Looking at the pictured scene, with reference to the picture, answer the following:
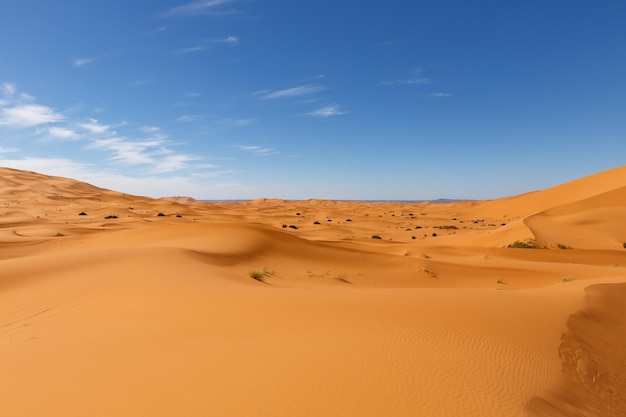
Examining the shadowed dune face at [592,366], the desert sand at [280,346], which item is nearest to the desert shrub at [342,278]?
the desert sand at [280,346]

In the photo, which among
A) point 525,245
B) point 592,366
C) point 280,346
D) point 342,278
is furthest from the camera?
point 525,245

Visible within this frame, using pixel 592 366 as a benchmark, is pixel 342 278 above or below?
below

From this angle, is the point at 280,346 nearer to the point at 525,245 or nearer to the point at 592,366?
the point at 592,366

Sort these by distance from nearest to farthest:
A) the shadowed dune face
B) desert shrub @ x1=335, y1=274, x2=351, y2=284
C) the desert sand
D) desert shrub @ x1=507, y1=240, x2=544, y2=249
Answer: the desert sand → the shadowed dune face → desert shrub @ x1=335, y1=274, x2=351, y2=284 → desert shrub @ x1=507, y1=240, x2=544, y2=249

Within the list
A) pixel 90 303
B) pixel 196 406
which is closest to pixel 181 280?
pixel 90 303

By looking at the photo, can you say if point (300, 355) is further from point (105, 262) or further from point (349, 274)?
point (349, 274)

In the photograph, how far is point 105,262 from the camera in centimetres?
1123

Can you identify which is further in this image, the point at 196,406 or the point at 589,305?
the point at 589,305

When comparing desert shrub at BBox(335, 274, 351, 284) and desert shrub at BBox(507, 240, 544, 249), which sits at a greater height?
desert shrub at BBox(507, 240, 544, 249)

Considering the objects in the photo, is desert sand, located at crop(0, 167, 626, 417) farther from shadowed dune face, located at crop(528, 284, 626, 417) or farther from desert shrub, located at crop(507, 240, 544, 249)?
desert shrub, located at crop(507, 240, 544, 249)

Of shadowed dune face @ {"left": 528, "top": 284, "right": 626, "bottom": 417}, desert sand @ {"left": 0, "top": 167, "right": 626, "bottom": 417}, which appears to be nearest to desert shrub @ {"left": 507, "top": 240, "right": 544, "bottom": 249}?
desert sand @ {"left": 0, "top": 167, "right": 626, "bottom": 417}

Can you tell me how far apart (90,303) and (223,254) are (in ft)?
23.2

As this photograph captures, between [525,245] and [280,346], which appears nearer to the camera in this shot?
[280,346]

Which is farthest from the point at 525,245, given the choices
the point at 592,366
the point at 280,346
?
the point at 280,346
